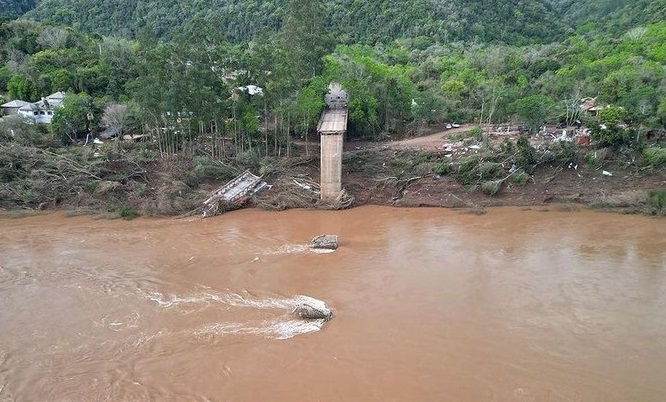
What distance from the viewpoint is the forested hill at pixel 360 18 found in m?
62.1

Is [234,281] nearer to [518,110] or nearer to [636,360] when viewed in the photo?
[636,360]

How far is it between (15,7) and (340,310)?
7547 cm

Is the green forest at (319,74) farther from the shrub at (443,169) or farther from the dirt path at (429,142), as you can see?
the shrub at (443,169)

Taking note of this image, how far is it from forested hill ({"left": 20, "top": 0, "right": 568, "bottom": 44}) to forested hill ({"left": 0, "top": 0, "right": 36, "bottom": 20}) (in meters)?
2.06

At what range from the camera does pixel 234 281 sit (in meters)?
17.1

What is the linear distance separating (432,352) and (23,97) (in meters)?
34.8

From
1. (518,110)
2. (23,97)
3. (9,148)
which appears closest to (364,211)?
(518,110)

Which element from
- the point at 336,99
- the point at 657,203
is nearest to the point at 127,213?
the point at 336,99

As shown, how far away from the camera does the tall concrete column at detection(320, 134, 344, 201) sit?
2473 centimetres

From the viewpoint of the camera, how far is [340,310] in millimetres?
15141

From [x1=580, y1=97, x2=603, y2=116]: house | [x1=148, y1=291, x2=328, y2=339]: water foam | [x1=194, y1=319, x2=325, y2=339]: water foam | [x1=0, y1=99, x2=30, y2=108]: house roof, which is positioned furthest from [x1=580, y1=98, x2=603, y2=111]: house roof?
[x1=0, y1=99, x2=30, y2=108]: house roof

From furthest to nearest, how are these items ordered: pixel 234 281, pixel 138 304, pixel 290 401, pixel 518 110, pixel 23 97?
pixel 23 97 → pixel 518 110 → pixel 234 281 → pixel 138 304 → pixel 290 401

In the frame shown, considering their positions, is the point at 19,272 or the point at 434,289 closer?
A: the point at 434,289

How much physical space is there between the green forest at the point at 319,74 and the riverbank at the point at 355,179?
7.15 ft
